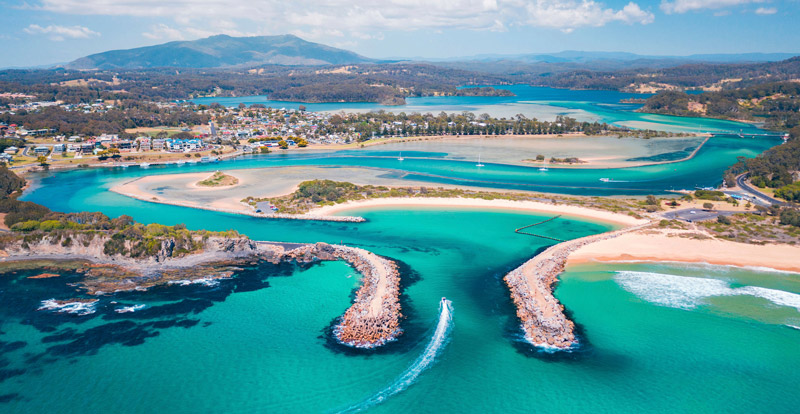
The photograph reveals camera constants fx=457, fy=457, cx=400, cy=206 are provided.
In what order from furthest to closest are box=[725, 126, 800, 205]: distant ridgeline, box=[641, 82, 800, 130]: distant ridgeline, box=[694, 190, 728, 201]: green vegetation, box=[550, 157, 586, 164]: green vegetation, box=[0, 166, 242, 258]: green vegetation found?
box=[641, 82, 800, 130]: distant ridgeline < box=[550, 157, 586, 164]: green vegetation < box=[725, 126, 800, 205]: distant ridgeline < box=[694, 190, 728, 201]: green vegetation < box=[0, 166, 242, 258]: green vegetation

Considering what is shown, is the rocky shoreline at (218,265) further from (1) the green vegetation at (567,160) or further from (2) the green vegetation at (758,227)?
(1) the green vegetation at (567,160)

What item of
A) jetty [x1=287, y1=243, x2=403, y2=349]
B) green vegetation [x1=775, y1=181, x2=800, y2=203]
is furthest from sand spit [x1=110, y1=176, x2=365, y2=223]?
green vegetation [x1=775, y1=181, x2=800, y2=203]

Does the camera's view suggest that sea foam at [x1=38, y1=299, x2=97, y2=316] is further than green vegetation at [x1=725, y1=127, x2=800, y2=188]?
No

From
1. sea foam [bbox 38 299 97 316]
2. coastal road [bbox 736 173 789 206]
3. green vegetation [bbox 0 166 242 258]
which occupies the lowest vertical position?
sea foam [bbox 38 299 97 316]

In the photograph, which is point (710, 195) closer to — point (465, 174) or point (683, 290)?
point (683, 290)

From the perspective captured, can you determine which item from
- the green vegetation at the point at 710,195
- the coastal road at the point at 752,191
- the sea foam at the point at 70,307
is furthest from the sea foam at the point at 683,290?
the sea foam at the point at 70,307

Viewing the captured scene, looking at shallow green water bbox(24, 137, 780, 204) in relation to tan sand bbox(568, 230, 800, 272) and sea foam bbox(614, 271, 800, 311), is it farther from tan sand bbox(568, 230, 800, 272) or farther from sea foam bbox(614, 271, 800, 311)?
sea foam bbox(614, 271, 800, 311)

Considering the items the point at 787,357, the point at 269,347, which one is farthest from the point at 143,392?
the point at 787,357
